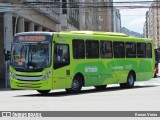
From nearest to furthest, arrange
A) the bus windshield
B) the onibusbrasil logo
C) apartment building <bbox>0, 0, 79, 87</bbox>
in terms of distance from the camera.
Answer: the onibusbrasil logo < the bus windshield < apartment building <bbox>0, 0, 79, 87</bbox>

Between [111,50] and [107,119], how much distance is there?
14333mm

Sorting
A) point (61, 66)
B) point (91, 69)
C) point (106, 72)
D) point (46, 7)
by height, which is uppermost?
point (46, 7)

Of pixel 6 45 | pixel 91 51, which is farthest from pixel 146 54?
pixel 6 45

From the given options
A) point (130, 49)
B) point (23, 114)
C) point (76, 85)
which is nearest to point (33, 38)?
point (76, 85)

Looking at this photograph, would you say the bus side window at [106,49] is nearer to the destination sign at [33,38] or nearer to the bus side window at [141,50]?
the bus side window at [141,50]

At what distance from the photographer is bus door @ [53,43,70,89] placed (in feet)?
71.7

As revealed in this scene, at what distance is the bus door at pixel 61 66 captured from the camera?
21.9m

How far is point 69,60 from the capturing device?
22.7 metres

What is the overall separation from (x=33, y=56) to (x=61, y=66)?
4.73 ft

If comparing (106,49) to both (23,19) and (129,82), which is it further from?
(23,19)

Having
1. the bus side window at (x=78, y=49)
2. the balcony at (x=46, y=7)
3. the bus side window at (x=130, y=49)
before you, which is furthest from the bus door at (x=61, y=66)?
the balcony at (x=46, y=7)

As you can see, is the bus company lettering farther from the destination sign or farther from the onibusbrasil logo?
the onibusbrasil logo

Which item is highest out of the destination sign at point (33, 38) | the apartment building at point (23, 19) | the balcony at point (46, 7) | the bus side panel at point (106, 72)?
the balcony at point (46, 7)

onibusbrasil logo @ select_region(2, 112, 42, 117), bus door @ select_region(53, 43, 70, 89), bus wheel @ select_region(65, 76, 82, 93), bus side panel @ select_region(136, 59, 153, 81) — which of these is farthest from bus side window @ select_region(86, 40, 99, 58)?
onibusbrasil logo @ select_region(2, 112, 42, 117)
